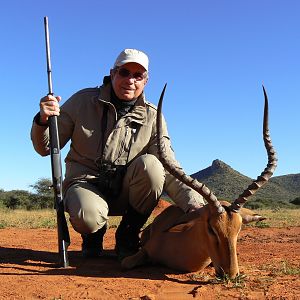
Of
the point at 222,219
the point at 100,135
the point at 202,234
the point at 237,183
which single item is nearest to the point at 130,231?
the point at 100,135

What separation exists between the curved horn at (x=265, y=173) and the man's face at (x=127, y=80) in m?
1.75

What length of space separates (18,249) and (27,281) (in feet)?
8.44

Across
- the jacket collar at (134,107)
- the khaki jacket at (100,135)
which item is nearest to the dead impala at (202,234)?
the khaki jacket at (100,135)

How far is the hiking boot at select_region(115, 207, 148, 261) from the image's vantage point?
6.48 metres

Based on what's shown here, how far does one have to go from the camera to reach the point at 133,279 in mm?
5070

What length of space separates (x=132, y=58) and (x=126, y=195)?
5.35ft

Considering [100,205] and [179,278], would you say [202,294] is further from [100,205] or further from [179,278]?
[100,205]

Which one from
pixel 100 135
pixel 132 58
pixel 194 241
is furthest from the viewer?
pixel 100 135

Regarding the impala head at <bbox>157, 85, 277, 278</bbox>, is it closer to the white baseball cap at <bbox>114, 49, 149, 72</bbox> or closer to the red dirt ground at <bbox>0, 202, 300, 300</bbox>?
the red dirt ground at <bbox>0, 202, 300, 300</bbox>

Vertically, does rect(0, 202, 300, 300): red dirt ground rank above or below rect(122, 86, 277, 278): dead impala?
below

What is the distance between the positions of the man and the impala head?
79cm

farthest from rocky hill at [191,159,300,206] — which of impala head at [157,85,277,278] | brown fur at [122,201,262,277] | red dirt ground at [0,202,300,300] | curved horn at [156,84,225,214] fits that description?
curved horn at [156,84,225,214]

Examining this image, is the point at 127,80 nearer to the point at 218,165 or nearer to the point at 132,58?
the point at 132,58

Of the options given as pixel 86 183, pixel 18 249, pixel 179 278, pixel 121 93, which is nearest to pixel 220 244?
pixel 179 278
